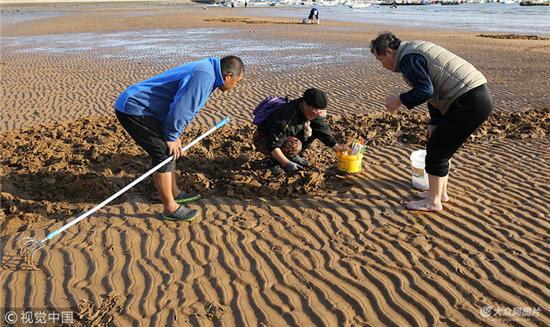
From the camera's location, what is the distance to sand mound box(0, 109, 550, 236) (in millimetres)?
4820

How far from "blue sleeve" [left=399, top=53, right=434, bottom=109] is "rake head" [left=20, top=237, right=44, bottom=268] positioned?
3443 mm

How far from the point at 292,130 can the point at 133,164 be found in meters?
2.13

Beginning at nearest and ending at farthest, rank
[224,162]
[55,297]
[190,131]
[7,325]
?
[7,325], [55,297], [224,162], [190,131]

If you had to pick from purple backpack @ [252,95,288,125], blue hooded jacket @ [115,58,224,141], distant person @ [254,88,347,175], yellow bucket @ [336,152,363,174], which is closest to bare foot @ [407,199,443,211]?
yellow bucket @ [336,152,363,174]

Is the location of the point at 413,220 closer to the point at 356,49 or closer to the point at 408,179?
the point at 408,179

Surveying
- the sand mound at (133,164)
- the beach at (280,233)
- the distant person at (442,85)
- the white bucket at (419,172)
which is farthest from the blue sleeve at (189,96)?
the white bucket at (419,172)

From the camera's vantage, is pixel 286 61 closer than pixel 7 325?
No

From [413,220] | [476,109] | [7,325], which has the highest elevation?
[476,109]

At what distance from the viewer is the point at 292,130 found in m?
5.03

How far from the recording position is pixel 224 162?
18.8ft

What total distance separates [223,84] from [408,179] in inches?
106

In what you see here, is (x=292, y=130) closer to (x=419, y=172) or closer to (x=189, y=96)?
(x=419, y=172)

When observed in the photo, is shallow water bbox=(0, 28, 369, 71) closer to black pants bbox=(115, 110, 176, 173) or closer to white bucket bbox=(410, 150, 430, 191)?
white bucket bbox=(410, 150, 430, 191)

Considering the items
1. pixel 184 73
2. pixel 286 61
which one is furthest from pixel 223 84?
pixel 286 61
